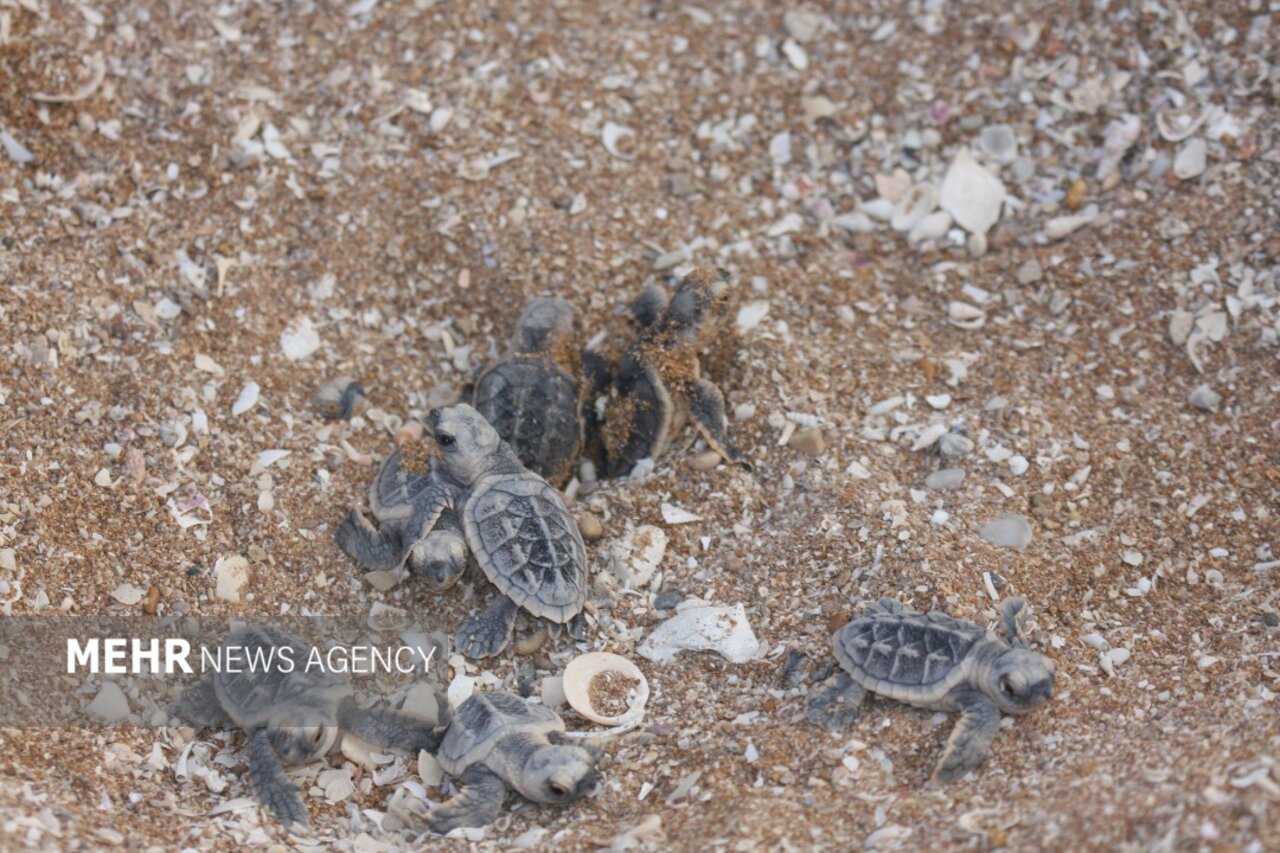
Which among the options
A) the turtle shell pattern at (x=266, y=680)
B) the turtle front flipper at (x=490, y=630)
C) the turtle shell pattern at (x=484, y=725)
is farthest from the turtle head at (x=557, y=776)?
the turtle shell pattern at (x=266, y=680)

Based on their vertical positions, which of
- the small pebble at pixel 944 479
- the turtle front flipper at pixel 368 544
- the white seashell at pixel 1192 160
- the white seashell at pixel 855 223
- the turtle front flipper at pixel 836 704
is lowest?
the turtle front flipper at pixel 368 544

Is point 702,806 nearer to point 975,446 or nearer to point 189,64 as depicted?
point 975,446

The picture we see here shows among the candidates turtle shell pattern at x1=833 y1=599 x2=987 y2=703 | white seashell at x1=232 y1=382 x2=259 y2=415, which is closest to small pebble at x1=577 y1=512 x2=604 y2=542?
turtle shell pattern at x1=833 y1=599 x2=987 y2=703

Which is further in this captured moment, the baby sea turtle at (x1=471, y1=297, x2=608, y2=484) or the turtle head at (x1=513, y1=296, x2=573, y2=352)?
the turtle head at (x1=513, y1=296, x2=573, y2=352)

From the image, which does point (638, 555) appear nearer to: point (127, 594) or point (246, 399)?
point (246, 399)

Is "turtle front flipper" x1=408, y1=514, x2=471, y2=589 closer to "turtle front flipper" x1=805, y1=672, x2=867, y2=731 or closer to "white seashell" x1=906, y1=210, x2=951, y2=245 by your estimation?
"turtle front flipper" x1=805, y1=672, x2=867, y2=731

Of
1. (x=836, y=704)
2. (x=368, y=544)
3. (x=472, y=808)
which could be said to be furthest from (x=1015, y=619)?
(x=368, y=544)

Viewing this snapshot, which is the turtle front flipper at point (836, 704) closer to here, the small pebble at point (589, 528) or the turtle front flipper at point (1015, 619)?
the turtle front flipper at point (1015, 619)
